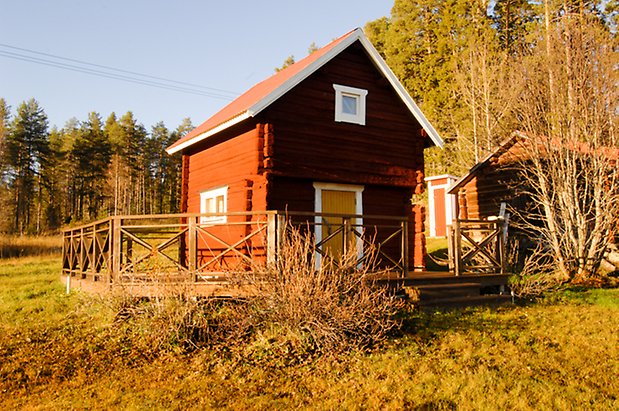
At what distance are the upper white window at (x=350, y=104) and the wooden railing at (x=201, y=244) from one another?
284 centimetres

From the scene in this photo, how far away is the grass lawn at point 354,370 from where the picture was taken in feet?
19.8

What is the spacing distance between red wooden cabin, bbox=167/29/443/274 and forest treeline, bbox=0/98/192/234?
39.8 meters

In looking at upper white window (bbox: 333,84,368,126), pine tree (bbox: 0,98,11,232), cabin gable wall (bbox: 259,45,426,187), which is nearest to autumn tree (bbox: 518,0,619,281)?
cabin gable wall (bbox: 259,45,426,187)

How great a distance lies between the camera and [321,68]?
Result: 1281 centimetres

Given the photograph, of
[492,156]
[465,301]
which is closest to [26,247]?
[492,156]

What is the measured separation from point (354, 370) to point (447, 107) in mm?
27648

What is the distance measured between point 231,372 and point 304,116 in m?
7.33

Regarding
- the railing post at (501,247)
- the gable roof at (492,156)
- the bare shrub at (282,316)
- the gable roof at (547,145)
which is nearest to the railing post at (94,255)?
the bare shrub at (282,316)

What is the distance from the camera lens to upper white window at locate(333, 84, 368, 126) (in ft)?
42.4

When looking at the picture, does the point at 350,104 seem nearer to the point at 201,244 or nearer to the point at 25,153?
the point at 201,244

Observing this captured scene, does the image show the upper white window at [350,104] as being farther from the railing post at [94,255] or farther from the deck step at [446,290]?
the railing post at [94,255]

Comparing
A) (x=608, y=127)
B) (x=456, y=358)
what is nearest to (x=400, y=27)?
(x=608, y=127)

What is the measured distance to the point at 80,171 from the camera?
52125 millimetres

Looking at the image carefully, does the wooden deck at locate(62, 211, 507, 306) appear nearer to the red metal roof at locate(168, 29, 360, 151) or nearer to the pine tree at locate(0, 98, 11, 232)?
the red metal roof at locate(168, 29, 360, 151)
